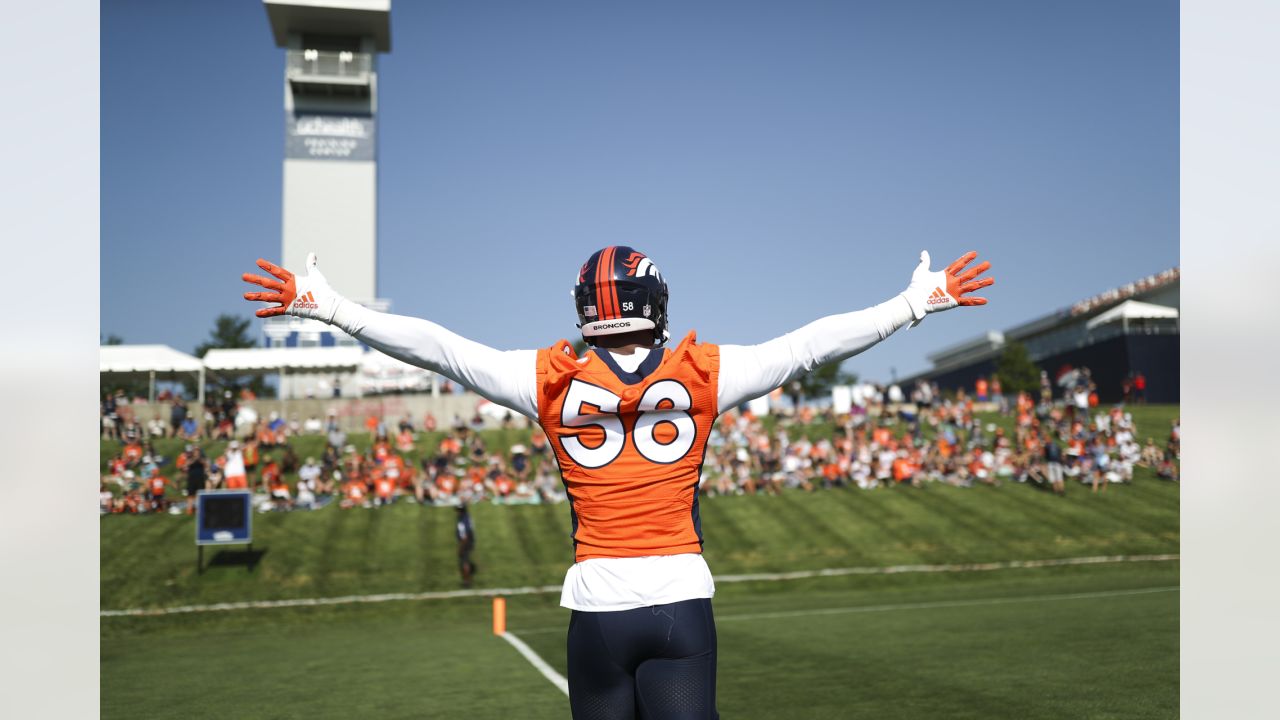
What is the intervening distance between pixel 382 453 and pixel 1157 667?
2327cm

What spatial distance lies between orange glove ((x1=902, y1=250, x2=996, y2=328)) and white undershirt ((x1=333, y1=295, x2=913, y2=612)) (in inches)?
6.2

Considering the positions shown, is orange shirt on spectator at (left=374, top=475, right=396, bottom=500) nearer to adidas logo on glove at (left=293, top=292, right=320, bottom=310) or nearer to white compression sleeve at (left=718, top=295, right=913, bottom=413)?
adidas logo on glove at (left=293, top=292, right=320, bottom=310)

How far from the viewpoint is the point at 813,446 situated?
106ft

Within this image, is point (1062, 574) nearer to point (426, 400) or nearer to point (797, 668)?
point (797, 668)

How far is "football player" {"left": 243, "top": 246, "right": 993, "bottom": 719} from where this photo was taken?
3436mm

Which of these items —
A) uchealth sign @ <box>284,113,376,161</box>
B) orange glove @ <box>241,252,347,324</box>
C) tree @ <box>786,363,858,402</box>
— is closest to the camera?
orange glove @ <box>241,252,347,324</box>

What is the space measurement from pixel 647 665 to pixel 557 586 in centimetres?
1973

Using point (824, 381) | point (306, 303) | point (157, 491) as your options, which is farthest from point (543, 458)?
point (824, 381)

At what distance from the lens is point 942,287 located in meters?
3.82

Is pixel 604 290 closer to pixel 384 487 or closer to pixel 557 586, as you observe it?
pixel 557 586

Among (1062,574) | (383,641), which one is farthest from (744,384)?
(1062,574)

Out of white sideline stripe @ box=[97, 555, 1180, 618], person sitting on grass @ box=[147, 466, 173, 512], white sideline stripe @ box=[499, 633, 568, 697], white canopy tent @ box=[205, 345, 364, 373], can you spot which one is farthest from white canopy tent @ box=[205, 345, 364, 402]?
white sideline stripe @ box=[499, 633, 568, 697]

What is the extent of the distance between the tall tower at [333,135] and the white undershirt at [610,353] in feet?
206

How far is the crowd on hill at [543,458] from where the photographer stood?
90.8 feet
